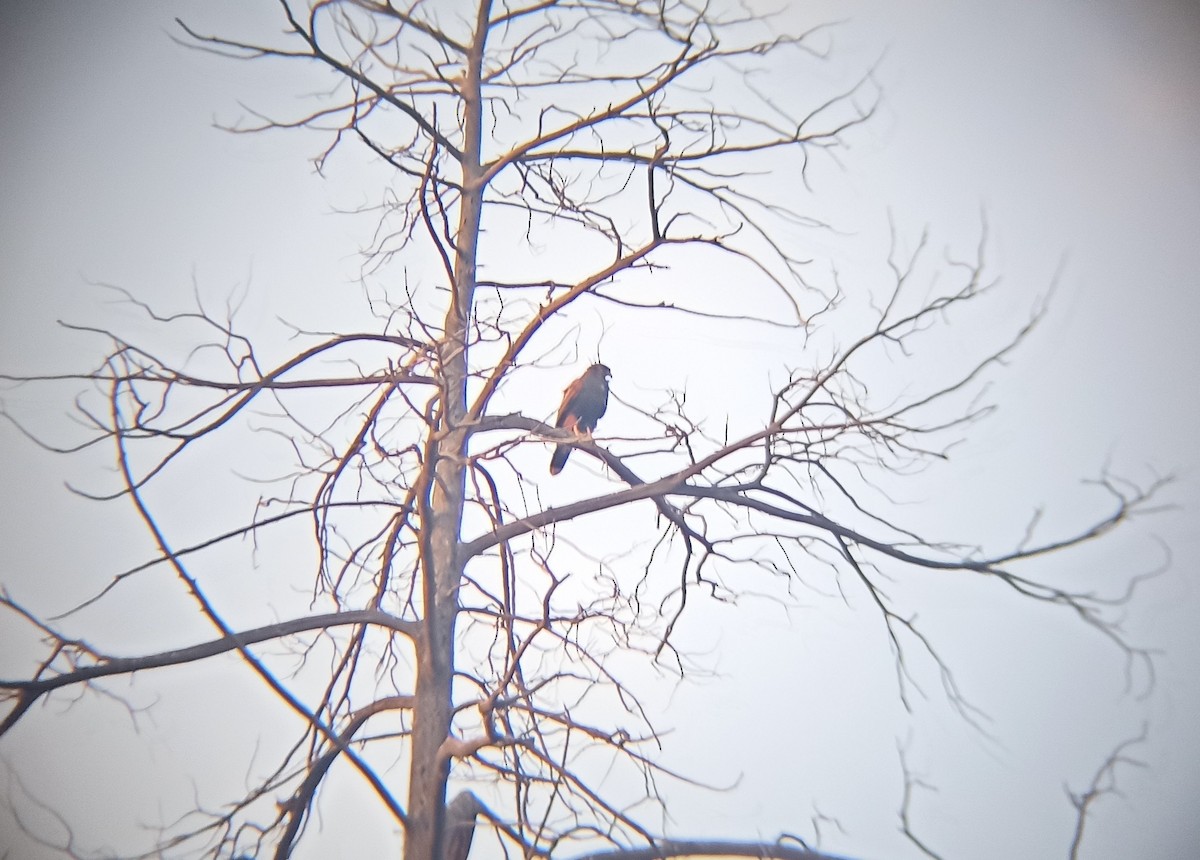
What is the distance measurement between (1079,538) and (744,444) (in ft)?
3.45

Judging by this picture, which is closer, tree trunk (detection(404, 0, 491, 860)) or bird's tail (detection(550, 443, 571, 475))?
tree trunk (detection(404, 0, 491, 860))

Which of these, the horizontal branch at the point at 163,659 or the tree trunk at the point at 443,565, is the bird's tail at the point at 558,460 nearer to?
the tree trunk at the point at 443,565

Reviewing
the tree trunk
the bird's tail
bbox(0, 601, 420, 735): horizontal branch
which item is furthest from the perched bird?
bbox(0, 601, 420, 735): horizontal branch

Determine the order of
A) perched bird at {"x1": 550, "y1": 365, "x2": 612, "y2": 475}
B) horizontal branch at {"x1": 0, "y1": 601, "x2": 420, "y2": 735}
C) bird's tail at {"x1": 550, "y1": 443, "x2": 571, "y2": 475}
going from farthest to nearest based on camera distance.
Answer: perched bird at {"x1": 550, "y1": 365, "x2": 612, "y2": 475} → bird's tail at {"x1": 550, "y1": 443, "x2": 571, "y2": 475} → horizontal branch at {"x1": 0, "y1": 601, "x2": 420, "y2": 735}

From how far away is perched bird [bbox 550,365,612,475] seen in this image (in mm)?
5625

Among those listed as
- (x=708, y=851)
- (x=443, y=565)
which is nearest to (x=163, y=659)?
(x=443, y=565)

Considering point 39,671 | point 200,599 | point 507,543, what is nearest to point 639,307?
point 507,543

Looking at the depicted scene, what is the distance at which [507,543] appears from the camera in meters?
3.14

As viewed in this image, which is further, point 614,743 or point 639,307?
point 639,307

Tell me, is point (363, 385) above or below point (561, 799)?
above

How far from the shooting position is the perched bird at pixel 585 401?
18.5 ft

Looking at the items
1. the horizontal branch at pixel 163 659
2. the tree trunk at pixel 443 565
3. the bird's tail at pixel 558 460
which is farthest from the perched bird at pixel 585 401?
the horizontal branch at pixel 163 659

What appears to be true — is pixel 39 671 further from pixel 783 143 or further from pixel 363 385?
pixel 783 143

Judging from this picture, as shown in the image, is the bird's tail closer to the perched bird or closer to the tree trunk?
the perched bird
